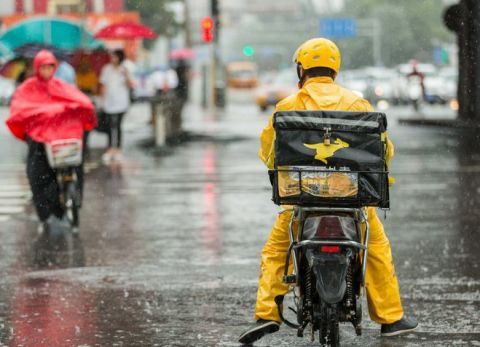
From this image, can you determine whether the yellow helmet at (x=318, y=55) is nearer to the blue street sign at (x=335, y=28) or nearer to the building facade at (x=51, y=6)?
the building facade at (x=51, y=6)

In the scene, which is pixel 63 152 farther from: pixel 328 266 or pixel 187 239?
pixel 328 266

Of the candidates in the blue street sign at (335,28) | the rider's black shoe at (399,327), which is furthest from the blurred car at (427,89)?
the rider's black shoe at (399,327)

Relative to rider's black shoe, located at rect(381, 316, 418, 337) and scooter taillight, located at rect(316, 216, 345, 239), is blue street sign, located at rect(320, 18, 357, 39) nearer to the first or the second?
rider's black shoe, located at rect(381, 316, 418, 337)

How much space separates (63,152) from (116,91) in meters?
9.94

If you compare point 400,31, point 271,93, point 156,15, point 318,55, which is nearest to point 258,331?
point 318,55

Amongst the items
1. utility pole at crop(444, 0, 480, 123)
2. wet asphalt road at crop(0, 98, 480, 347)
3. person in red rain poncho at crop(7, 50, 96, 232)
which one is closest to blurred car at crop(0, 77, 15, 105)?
utility pole at crop(444, 0, 480, 123)

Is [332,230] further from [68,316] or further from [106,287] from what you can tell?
[106,287]

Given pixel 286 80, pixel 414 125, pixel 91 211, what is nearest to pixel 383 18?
pixel 286 80

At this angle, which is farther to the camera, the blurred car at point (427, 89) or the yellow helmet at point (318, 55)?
the blurred car at point (427, 89)

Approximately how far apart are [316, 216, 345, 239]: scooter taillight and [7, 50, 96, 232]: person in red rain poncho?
6.35 m

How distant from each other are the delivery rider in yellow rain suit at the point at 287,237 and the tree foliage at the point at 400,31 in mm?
117159

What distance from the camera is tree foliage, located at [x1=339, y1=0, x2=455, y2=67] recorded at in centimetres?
12425

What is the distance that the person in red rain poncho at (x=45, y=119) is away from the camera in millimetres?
12562

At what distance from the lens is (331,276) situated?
655 centimetres
